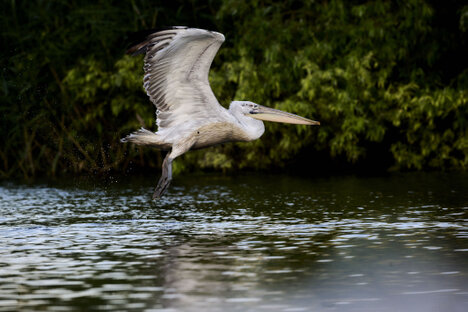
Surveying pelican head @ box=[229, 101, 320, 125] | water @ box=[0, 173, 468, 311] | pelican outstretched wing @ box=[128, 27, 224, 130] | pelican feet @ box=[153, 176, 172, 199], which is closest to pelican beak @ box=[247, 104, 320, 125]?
pelican head @ box=[229, 101, 320, 125]

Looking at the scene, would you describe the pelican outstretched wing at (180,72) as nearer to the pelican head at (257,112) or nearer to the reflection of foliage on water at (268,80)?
the pelican head at (257,112)

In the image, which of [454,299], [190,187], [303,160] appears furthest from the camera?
[303,160]

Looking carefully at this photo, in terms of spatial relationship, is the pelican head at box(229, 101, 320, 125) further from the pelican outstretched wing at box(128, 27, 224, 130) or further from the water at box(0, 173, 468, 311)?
the water at box(0, 173, 468, 311)

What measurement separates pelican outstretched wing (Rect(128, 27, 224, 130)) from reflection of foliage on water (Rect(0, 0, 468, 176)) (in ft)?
36.8

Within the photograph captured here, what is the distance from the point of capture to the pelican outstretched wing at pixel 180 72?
12.8 metres

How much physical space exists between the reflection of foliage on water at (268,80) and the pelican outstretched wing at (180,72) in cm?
1120

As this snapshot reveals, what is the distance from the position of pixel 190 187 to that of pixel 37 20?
31.1 ft

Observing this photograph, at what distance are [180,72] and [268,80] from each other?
1314 centimetres

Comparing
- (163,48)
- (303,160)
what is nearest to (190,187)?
(303,160)

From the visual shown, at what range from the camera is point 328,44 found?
86.1 ft

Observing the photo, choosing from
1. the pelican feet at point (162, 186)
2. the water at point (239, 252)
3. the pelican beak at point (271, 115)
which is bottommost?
the water at point (239, 252)

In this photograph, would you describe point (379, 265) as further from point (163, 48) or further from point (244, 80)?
point (244, 80)

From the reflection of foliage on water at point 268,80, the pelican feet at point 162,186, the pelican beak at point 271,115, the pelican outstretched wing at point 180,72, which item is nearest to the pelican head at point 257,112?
the pelican beak at point 271,115

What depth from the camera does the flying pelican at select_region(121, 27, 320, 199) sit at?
13.1 m
